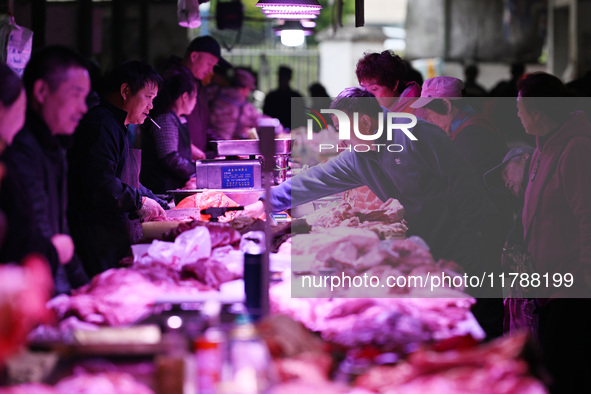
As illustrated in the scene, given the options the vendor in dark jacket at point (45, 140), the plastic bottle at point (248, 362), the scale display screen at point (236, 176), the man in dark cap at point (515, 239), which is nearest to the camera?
the plastic bottle at point (248, 362)

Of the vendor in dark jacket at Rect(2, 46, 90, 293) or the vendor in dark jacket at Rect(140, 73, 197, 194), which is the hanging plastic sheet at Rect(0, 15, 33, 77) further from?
the vendor in dark jacket at Rect(140, 73, 197, 194)

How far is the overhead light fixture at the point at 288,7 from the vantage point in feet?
20.2

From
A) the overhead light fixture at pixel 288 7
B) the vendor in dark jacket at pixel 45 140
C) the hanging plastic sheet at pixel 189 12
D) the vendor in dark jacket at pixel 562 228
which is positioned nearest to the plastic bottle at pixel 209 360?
the vendor in dark jacket at pixel 45 140

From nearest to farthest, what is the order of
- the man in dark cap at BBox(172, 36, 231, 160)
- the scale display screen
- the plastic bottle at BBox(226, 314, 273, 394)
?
1. the plastic bottle at BBox(226, 314, 273, 394)
2. the scale display screen
3. the man in dark cap at BBox(172, 36, 231, 160)

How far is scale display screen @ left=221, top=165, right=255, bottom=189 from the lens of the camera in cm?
649

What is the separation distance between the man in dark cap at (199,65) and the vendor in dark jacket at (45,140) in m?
4.35

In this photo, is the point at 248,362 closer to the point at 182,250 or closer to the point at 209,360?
the point at 209,360

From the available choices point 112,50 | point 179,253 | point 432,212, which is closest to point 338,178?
point 432,212

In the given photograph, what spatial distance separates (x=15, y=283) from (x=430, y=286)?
6.58ft

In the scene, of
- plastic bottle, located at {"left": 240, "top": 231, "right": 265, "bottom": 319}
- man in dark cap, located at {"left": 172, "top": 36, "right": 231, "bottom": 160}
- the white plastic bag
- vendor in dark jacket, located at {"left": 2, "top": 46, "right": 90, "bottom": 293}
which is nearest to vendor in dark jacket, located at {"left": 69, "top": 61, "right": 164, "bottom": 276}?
the white plastic bag

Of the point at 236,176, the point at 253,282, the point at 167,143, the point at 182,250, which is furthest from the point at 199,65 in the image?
the point at 253,282

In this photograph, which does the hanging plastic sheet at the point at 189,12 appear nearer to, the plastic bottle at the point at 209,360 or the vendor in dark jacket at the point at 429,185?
the vendor in dark jacket at the point at 429,185

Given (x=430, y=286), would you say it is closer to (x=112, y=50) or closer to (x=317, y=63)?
(x=112, y=50)

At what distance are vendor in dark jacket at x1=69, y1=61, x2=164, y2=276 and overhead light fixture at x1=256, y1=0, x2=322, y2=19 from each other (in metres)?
1.50
